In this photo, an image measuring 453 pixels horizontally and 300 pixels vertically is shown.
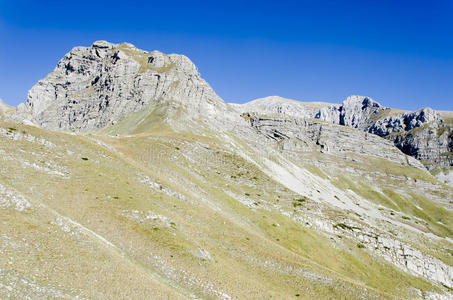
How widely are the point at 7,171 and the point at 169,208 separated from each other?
2299 centimetres

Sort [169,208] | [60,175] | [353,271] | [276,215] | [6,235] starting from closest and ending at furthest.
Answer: [6,235] < [60,175] < [169,208] < [353,271] < [276,215]

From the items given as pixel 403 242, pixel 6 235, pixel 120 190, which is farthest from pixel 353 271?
pixel 6 235

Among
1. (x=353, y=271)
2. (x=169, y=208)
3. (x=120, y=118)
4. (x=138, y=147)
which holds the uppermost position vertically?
(x=120, y=118)

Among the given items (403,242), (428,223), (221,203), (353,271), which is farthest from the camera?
(428,223)

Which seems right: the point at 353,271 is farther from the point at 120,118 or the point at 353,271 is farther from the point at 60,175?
the point at 120,118

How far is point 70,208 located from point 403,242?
84815mm

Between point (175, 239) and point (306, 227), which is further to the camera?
point (306, 227)

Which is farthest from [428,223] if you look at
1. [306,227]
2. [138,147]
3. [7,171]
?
[7,171]

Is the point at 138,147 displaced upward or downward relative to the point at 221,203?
upward

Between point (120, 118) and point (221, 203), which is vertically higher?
point (120, 118)

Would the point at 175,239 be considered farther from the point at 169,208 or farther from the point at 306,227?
the point at 306,227

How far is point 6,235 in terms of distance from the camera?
24.1m

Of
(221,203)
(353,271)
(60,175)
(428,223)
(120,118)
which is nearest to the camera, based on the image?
(60,175)

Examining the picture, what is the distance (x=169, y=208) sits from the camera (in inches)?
1826
